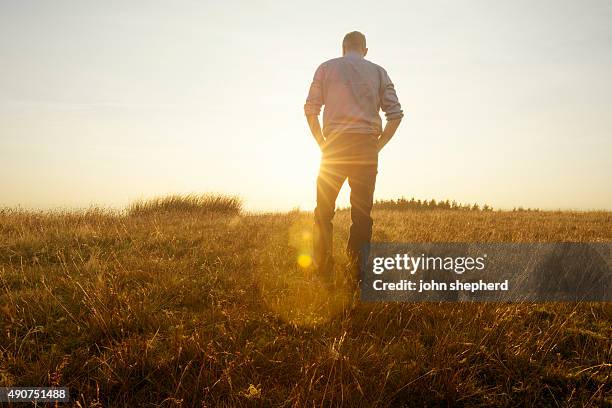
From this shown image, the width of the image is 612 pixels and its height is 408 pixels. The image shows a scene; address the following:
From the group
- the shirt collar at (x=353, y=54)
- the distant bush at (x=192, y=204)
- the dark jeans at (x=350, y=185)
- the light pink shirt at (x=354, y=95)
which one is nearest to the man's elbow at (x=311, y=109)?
the light pink shirt at (x=354, y=95)

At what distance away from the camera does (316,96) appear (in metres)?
4.67

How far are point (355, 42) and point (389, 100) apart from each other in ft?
2.61

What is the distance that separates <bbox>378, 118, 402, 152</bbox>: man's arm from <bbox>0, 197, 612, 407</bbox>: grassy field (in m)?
1.79

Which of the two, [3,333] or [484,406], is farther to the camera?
[3,333]

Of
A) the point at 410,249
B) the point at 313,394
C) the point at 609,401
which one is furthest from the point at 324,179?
the point at 609,401

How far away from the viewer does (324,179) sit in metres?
4.65

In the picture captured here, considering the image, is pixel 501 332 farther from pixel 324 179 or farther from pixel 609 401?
pixel 324 179

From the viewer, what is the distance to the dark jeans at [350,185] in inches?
175

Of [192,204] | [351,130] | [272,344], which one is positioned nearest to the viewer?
[272,344]

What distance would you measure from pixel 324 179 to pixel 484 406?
2.83 m

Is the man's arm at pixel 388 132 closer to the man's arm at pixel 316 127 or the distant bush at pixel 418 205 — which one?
the man's arm at pixel 316 127

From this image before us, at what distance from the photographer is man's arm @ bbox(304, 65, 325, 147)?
15.3 ft

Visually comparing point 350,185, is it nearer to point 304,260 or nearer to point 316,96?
point 316,96

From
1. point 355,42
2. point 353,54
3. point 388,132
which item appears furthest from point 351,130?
point 355,42
